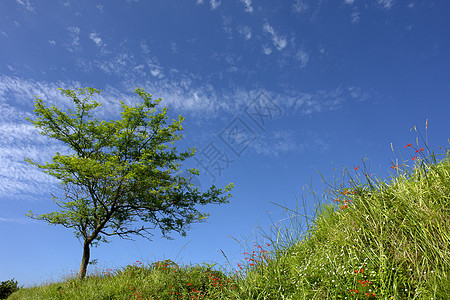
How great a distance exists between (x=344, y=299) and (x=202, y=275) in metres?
4.32

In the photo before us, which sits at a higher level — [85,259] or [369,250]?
[85,259]

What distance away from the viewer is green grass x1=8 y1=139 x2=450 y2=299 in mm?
3980

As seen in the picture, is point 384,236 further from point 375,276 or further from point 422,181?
point 422,181

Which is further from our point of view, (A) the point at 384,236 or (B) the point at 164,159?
(B) the point at 164,159

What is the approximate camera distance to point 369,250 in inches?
183

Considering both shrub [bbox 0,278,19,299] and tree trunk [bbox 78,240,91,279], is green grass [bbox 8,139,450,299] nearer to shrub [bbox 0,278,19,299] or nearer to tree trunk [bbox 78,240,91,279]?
tree trunk [bbox 78,240,91,279]

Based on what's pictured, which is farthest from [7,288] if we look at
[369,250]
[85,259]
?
[369,250]

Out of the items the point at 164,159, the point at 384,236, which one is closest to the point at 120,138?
the point at 164,159

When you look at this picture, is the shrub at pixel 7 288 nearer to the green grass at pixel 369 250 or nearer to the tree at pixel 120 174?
the tree at pixel 120 174

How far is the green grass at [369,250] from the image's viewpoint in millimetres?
3980

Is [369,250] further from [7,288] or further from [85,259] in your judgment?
[7,288]

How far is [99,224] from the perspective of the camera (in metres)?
13.3

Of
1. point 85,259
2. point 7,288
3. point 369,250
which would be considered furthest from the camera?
point 7,288

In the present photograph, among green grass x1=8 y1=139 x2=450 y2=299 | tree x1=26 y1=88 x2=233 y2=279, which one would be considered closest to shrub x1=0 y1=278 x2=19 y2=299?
tree x1=26 y1=88 x2=233 y2=279
